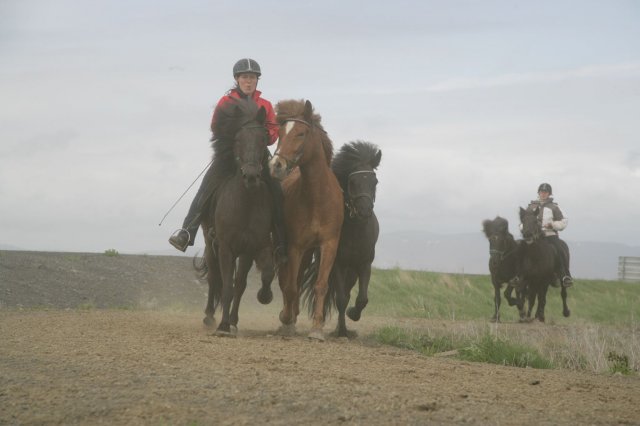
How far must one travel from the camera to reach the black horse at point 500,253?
20031 mm

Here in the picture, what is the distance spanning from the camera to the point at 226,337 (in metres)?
10.9

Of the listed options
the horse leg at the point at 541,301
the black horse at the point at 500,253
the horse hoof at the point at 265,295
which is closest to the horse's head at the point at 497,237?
the black horse at the point at 500,253

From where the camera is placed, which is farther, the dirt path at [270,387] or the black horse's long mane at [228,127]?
the black horse's long mane at [228,127]

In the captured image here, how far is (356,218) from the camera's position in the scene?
12.0m

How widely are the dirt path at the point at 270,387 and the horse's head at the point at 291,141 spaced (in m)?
1.94

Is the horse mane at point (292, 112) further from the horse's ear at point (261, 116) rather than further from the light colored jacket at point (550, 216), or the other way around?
the light colored jacket at point (550, 216)

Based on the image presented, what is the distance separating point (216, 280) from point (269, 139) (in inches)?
95.7

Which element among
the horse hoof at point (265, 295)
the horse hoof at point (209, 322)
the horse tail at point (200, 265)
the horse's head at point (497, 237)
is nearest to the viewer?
the horse hoof at point (265, 295)

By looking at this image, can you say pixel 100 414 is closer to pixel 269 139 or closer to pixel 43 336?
pixel 43 336

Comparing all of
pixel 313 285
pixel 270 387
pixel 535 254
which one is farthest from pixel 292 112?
pixel 535 254

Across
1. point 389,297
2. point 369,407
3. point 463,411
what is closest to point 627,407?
point 463,411

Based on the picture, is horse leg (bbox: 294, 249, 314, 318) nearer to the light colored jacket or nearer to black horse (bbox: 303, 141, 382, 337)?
black horse (bbox: 303, 141, 382, 337)

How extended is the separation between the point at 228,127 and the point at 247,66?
104 cm

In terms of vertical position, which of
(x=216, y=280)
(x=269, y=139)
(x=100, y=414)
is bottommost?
(x=100, y=414)
